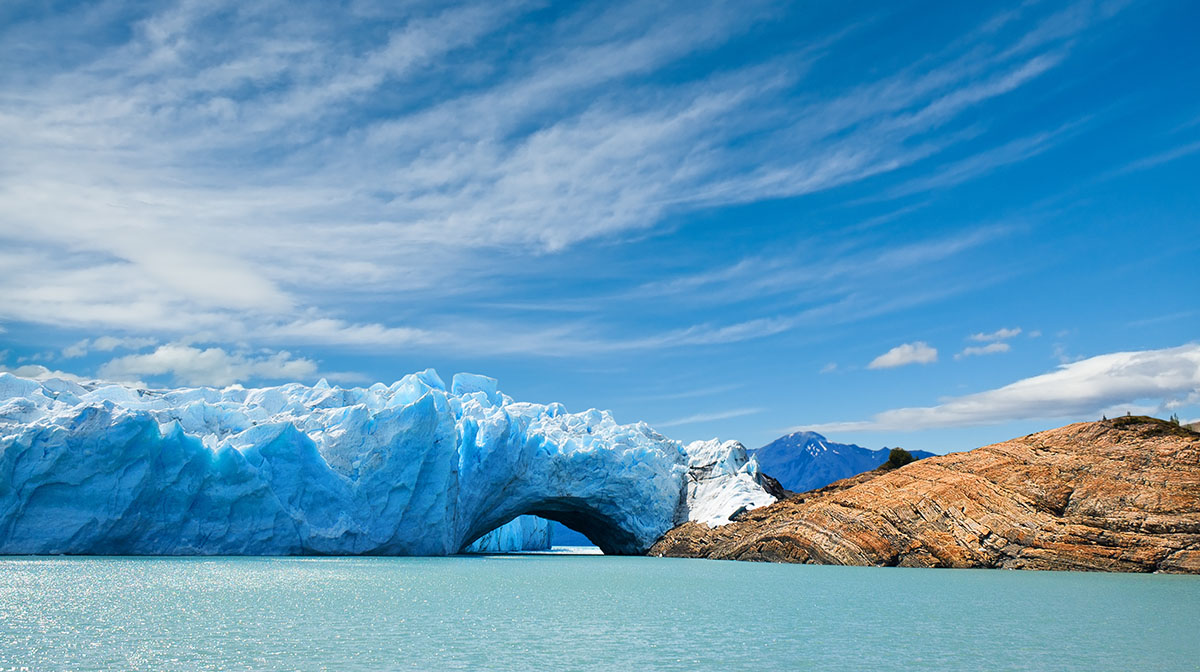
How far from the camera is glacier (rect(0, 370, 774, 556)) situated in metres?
30.8

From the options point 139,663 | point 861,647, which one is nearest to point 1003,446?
point 861,647

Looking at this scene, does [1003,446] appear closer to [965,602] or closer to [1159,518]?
[1159,518]

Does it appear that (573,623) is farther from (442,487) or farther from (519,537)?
(519,537)

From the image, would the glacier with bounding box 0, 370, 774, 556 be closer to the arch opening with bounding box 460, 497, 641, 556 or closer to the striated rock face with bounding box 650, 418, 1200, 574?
the arch opening with bounding box 460, 497, 641, 556

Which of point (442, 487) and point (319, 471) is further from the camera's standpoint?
point (442, 487)

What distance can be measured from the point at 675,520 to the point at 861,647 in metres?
39.5

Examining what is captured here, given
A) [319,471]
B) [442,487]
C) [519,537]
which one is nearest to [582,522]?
[442,487]

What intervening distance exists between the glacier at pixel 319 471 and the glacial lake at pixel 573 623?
7.01m

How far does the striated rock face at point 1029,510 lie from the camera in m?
29.4

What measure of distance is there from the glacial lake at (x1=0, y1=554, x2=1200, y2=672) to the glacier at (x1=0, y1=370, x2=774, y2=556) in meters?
7.01

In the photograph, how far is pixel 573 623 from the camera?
48.4 ft

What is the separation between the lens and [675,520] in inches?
2013

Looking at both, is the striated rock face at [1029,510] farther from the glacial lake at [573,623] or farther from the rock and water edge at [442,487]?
the glacial lake at [573,623]

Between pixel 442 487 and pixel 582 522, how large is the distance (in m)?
18.7
